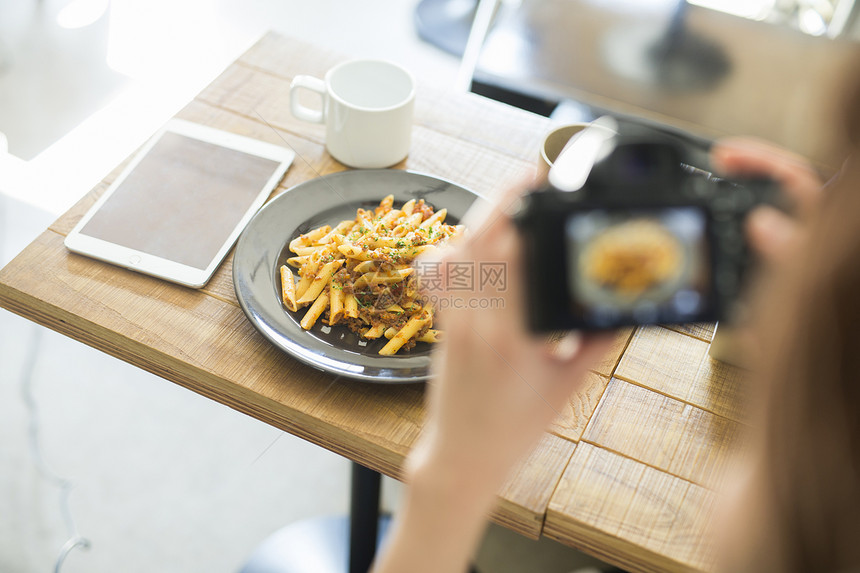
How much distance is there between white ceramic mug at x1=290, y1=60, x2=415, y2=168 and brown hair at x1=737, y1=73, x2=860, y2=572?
1.80 feet

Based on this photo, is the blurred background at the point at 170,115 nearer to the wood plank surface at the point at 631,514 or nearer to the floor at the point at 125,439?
the floor at the point at 125,439

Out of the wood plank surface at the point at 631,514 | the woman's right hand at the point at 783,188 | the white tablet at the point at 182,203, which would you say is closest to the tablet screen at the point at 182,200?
the white tablet at the point at 182,203

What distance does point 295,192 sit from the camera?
2.34ft

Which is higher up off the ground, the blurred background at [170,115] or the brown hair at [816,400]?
the brown hair at [816,400]

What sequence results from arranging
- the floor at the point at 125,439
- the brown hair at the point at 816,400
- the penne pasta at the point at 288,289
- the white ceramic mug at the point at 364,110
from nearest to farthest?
the brown hair at the point at 816,400
the penne pasta at the point at 288,289
the white ceramic mug at the point at 364,110
the floor at the point at 125,439

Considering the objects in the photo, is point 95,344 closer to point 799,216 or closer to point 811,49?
point 799,216

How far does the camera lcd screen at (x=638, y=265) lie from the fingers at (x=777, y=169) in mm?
42

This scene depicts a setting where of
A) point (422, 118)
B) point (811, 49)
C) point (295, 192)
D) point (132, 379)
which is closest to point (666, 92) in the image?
point (811, 49)

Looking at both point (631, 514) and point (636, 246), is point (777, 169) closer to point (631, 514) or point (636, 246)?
point (636, 246)

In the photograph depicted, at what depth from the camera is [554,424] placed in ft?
1.91

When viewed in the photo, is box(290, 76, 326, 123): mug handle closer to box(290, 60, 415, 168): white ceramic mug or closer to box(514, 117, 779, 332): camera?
box(290, 60, 415, 168): white ceramic mug

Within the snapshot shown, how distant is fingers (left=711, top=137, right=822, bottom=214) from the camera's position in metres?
0.30

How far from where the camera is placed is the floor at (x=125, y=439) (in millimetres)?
931

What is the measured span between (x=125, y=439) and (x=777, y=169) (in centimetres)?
114
